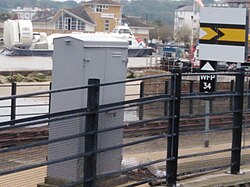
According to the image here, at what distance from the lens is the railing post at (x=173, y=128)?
7852 millimetres

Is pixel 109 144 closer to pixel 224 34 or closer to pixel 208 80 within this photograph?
pixel 224 34

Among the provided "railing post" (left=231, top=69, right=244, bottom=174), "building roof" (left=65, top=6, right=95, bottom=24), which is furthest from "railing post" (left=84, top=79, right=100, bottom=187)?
"building roof" (left=65, top=6, right=95, bottom=24)

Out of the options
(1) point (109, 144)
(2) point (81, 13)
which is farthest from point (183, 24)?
(1) point (109, 144)

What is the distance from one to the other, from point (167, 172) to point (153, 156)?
0.89 m

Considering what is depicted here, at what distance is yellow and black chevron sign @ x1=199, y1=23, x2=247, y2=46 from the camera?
1131 cm

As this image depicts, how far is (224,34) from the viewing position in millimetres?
11430

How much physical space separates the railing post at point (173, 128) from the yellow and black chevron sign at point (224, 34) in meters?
3.65

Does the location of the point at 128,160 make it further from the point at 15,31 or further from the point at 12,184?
the point at 15,31

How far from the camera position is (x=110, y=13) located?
117875mm

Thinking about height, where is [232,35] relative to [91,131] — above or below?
above

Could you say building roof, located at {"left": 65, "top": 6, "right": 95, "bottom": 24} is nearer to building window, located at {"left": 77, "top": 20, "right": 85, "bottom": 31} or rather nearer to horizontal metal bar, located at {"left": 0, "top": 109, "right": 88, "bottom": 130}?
building window, located at {"left": 77, "top": 20, "right": 85, "bottom": 31}

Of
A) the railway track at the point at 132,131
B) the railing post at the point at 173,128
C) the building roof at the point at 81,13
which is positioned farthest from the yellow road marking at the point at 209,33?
the building roof at the point at 81,13

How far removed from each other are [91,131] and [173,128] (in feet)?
4.86

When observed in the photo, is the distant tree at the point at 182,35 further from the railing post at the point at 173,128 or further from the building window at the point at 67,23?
the railing post at the point at 173,128
